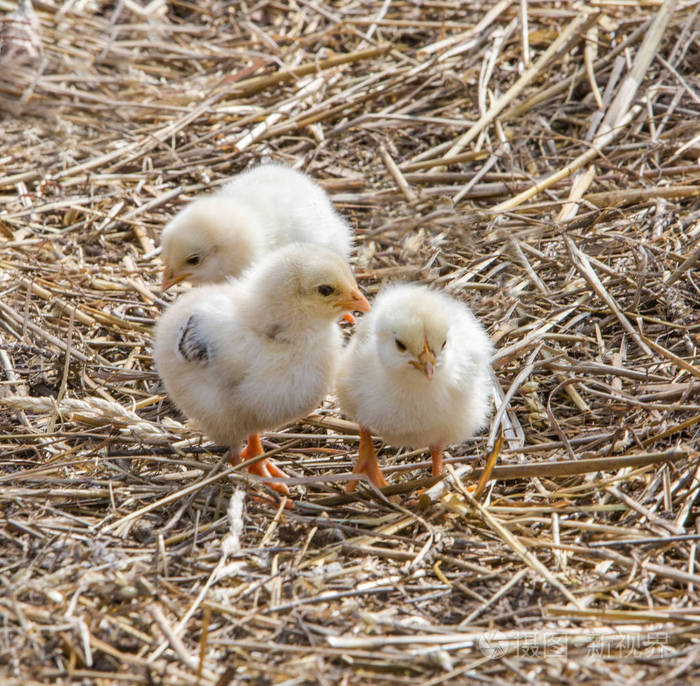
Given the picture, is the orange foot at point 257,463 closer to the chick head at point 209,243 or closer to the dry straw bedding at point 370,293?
the dry straw bedding at point 370,293

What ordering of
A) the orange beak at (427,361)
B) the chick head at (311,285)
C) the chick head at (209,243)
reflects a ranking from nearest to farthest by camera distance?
the orange beak at (427,361), the chick head at (311,285), the chick head at (209,243)

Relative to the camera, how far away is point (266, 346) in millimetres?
3430

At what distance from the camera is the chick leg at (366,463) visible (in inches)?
140

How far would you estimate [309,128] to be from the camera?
5586 mm

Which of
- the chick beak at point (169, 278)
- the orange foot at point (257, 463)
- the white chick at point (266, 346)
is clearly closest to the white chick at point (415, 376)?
the white chick at point (266, 346)

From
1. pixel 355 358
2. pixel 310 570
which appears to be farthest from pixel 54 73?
pixel 310 570

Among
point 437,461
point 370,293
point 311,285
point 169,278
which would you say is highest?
point 311,285

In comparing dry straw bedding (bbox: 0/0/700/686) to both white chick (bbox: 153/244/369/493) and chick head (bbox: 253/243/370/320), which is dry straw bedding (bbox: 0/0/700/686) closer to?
white chick (bbox: 153/244/369/493)

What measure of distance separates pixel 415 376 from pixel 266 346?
0.53 m

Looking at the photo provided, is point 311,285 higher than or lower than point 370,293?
higher

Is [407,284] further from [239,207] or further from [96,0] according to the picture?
[96,0]

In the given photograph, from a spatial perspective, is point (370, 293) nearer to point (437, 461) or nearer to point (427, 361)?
point (437, 461)

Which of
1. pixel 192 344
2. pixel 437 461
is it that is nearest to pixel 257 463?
pixel 192 344

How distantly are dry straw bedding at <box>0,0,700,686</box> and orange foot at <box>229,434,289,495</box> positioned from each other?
3.1 inches
